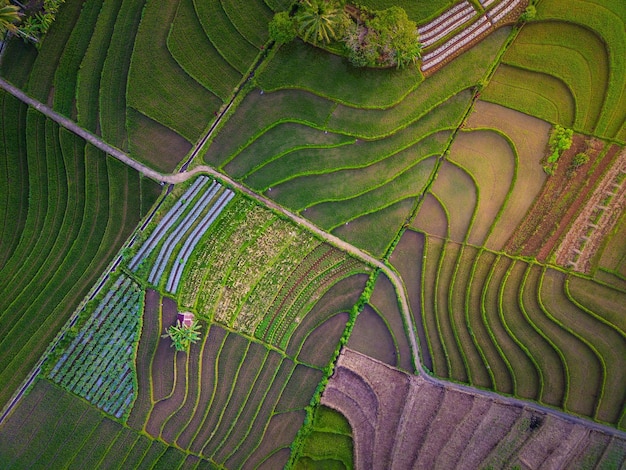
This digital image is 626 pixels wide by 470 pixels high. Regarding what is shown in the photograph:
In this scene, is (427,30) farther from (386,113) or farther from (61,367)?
(61,367)

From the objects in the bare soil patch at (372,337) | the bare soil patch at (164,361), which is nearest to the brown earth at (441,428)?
the bare soil patch at (372,337)

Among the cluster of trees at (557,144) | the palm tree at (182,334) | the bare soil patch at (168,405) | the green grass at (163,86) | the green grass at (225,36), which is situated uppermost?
the cluster of trees at (557,144)

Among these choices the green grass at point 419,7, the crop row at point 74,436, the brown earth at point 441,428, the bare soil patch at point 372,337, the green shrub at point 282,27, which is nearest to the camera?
the green shrub at point 282,27

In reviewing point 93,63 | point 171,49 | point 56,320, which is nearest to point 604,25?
point 171,49

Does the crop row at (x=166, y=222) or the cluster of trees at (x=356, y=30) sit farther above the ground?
the cluster of trees at (x=356, y=30)

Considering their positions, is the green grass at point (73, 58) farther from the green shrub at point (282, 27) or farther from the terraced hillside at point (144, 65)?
the green shrub at point (282, 27)

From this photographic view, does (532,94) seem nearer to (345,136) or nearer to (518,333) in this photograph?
(345,136)

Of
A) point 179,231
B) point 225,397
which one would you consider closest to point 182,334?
point 225,397

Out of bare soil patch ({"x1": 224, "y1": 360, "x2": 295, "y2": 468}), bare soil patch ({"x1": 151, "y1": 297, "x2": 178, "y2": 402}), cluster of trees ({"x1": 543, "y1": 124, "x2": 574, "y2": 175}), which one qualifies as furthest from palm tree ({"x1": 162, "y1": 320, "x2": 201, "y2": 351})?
cluster of trees ({"x1": 543, "y1": 124, "x2": 574, "y2": 175})
